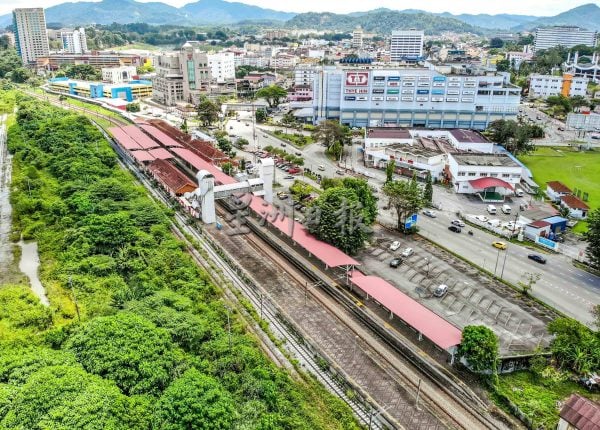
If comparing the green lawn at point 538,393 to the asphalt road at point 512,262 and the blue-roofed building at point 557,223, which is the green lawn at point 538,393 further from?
the blue-roofed building at point 557,223

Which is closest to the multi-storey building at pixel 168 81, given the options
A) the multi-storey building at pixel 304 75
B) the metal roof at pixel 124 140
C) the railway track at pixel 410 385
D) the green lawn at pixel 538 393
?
the multi-storey building at pixel 304 75

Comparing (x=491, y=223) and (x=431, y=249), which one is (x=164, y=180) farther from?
(x=491, y=223)

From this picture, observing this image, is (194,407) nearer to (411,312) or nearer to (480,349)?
(480,349)

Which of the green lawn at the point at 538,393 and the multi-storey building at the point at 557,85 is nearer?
the green lawn at the point at 538,393

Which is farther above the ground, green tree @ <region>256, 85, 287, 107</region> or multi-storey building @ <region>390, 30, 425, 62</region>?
multi-storey building @ <region>390, 30, 425, 62</region>

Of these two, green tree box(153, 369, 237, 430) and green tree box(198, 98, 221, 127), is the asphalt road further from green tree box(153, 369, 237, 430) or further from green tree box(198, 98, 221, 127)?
green tree box(198, 98, 221, 127)

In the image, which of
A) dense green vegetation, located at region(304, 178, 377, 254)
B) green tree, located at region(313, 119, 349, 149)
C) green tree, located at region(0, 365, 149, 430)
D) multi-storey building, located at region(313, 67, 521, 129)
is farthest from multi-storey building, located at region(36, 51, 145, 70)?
green tree, located at region(0, 365, 149, 430)

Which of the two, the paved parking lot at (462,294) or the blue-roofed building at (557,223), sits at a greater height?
the blue-roofed building at (557,223)
